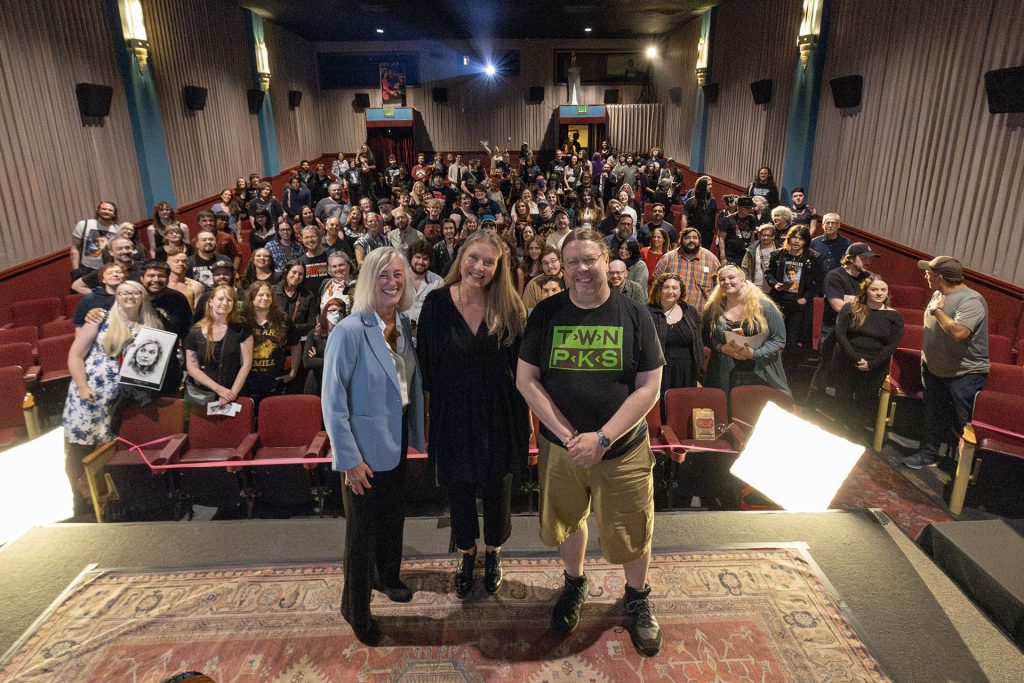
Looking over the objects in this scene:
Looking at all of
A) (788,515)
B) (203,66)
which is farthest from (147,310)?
(203,66)

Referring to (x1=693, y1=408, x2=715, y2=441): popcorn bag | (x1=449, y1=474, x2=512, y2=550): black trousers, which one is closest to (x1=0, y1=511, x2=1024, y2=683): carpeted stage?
(x1=449, y1=474, x2=512, y2=550): black trousers

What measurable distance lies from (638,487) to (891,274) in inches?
248

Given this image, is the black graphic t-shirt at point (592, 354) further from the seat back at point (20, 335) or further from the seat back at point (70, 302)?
the seat back at point (70, 302)

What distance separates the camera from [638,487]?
2084 millimetres

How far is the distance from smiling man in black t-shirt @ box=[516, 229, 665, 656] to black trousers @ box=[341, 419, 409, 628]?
0.57 metres

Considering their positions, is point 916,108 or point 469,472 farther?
point 916,108

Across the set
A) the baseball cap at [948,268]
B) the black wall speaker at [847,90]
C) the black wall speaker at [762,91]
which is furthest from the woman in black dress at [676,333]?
the black wall speaker at [762,91]

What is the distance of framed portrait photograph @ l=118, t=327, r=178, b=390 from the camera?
338 cm

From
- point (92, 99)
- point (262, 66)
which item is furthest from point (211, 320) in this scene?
point (262, 66)

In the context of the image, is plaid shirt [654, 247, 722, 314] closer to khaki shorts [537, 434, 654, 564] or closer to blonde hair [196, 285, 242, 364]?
khaki shorts [537, 434, 654, 564]

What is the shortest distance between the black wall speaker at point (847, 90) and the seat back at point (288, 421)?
7770mm

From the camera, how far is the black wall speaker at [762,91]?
9.98 metres

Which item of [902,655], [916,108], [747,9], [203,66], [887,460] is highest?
[747,9]

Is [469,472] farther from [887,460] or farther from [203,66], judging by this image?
[203,66]
